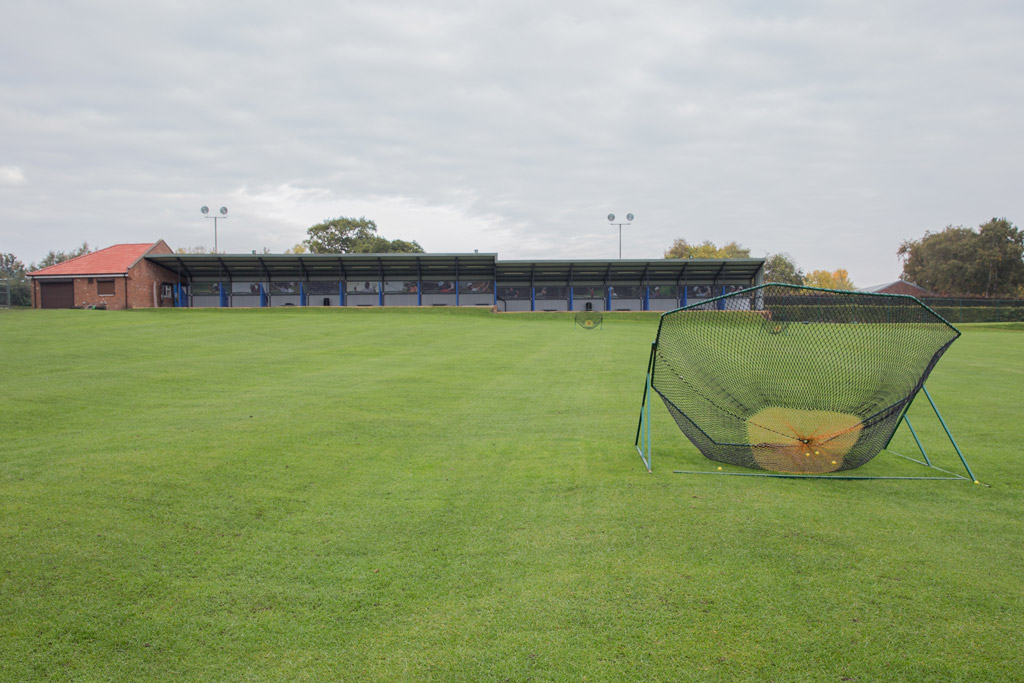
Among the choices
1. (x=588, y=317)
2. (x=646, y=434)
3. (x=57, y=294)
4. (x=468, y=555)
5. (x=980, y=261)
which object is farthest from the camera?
(x=980, y=261)

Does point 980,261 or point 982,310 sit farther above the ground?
point 980,261

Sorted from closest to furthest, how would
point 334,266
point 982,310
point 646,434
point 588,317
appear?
point 646,434, point 588,317, point 982,310, point 334,266

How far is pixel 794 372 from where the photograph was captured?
22.1 ft

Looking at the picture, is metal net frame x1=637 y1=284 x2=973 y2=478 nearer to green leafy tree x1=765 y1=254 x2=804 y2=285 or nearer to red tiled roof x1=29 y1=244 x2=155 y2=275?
red tiled roof x1=29 y1=244 x2=155 y2=275

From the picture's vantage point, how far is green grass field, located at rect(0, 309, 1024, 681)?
9.44ft

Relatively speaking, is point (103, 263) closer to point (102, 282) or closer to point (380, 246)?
point (102, 282)

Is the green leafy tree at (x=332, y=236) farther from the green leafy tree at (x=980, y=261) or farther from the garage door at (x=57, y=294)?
the green leafy tree at (x=980, y=261)

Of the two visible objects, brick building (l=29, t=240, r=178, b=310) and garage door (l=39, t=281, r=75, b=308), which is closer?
brick building (l=29, t=240, r=178, b=310)

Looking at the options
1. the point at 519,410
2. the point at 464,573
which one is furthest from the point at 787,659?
the point at 519,410

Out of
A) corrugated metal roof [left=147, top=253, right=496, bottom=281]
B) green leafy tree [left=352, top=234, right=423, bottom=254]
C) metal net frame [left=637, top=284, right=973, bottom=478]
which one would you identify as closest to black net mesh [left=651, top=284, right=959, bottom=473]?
metal net frame [left=637, top=284, right=973, bottom=478]

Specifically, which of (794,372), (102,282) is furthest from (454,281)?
(794,372)

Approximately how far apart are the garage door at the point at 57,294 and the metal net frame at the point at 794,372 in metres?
48.0

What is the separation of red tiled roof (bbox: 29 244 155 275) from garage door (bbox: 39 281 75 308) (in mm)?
926

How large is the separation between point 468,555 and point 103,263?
48.4 metres
